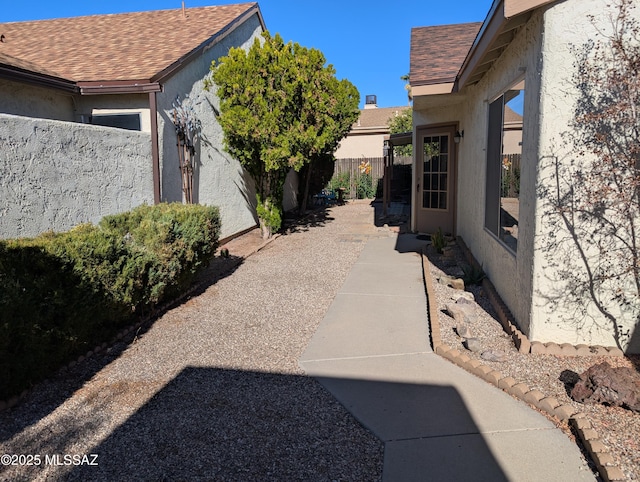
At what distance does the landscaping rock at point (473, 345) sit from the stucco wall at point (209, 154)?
6241mm

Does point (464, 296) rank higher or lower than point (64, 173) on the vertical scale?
lower

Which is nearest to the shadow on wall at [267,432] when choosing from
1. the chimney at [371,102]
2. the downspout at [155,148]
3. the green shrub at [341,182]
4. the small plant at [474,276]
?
the small plant at [474,276]

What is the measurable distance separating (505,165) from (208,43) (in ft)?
23.8

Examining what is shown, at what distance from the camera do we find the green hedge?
12.0ft

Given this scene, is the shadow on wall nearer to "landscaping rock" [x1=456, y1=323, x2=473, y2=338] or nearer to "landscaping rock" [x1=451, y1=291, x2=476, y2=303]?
"landscaping rock" [x1=456, y1=323, x2=473, y2=338]

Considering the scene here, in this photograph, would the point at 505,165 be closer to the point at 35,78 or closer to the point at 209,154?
the point at 209,154

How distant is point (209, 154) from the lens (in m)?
10.7

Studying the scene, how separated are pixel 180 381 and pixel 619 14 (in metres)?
5.07

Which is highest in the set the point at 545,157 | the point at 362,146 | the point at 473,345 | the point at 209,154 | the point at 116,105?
the point at 362,146

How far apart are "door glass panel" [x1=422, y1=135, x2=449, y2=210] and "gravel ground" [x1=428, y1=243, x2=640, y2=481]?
527 centimetres

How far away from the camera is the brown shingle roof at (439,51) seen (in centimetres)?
840

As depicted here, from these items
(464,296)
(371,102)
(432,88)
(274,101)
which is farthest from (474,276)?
(371,102)

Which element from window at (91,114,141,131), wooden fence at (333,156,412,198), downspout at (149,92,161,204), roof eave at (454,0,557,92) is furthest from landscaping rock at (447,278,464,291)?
wooden fence at (333,156,412,198)

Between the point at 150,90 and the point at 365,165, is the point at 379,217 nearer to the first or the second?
the point at 365,165
